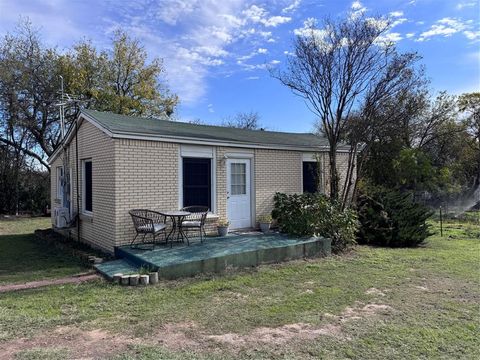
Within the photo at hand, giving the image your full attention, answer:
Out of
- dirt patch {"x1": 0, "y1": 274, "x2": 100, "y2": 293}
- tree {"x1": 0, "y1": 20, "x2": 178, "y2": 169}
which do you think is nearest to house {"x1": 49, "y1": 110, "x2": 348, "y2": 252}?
dirt patch {"x1": 0, "y1": 274, "x2": 100, "y2": 293}

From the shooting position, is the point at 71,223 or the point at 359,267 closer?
the point at 359,267

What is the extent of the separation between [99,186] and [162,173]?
1.51 metres

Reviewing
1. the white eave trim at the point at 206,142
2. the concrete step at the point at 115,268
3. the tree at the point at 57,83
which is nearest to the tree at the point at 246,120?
the tree at the point at 57,83

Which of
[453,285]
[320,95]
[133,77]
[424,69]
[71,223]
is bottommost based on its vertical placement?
[453,285]

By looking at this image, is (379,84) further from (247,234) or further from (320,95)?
(247,234)

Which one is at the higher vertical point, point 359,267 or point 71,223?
point 71,223

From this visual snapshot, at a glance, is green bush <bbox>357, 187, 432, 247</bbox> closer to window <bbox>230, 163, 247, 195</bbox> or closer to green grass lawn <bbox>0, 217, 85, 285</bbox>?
window <bbox>230, 163, 247, 195</bbox>

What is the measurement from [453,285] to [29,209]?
65.3ft

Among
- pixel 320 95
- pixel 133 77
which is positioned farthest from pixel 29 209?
pixel 320 95

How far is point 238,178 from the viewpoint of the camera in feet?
32.2

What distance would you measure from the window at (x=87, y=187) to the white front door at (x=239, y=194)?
3.54 metres

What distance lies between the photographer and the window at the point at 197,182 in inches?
344

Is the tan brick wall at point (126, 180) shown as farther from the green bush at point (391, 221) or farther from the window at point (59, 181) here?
the green bush at point (391, 221)

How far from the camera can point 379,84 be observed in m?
9.78
